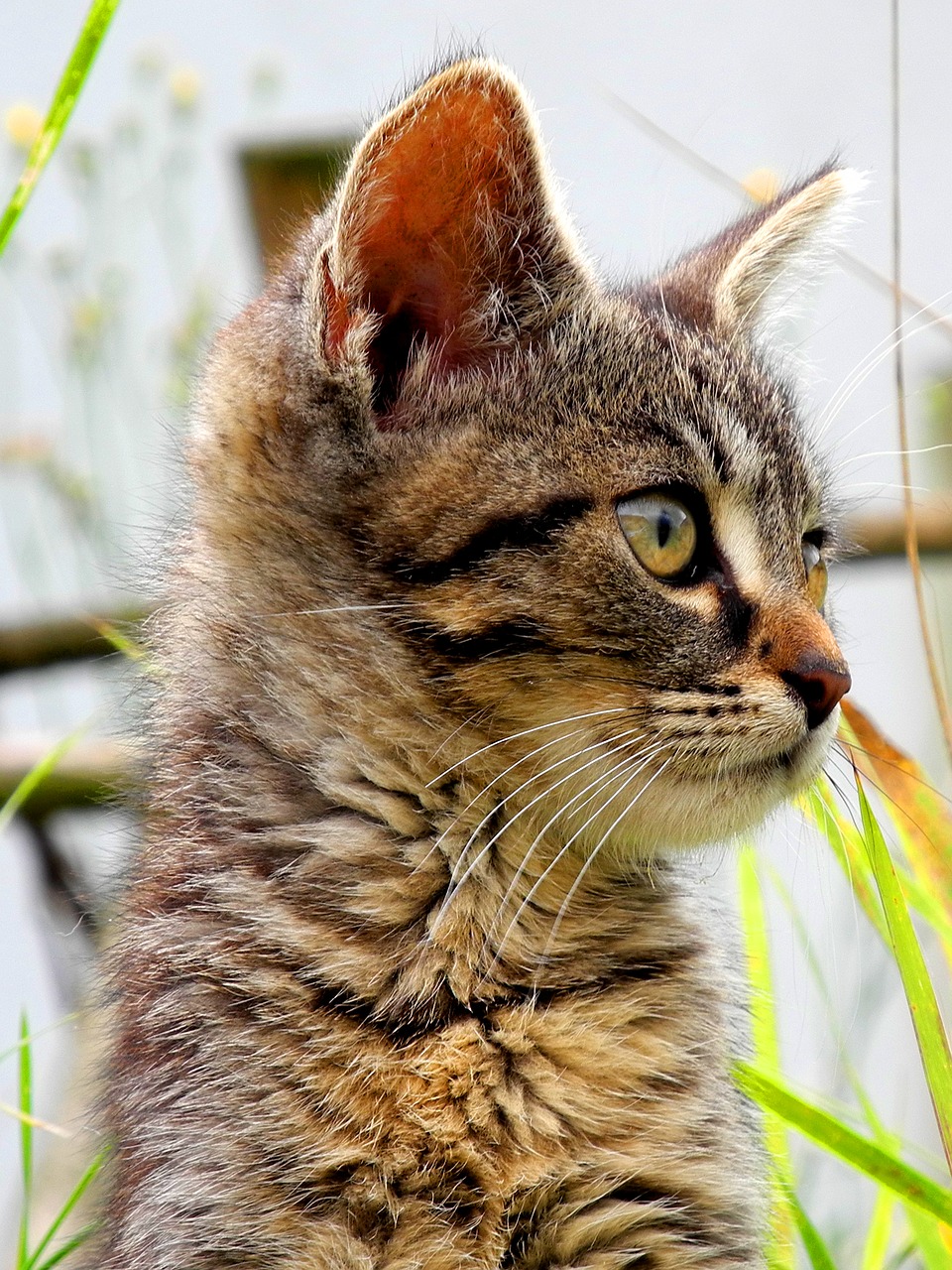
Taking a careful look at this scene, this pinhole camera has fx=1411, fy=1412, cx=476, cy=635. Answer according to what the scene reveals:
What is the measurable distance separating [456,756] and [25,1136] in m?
0.85

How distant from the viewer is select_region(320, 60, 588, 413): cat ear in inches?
74.2

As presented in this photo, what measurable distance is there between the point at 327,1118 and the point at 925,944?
84.9 inches

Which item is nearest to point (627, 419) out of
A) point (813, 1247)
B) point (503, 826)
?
point (503, 826)

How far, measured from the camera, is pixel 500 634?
1852 mm

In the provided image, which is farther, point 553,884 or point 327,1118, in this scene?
point 553,884

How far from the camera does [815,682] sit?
5.99 ft

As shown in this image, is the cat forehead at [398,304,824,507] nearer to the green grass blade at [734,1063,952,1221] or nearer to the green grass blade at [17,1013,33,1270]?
the green grass blade at [734,1063,952,1221]

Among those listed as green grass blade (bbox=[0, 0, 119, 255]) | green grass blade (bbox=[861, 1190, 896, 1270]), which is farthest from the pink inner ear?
green grass blade (bbox=[861, 1190, 896, 1270])

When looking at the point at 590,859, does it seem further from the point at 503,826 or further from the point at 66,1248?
the point at 66,1248

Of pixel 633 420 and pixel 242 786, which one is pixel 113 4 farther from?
pixel 242 786

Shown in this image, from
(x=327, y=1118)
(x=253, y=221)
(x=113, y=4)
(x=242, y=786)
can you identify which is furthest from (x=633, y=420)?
(x=253, y=221)

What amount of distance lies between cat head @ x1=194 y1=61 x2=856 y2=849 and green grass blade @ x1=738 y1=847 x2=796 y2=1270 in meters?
0.53

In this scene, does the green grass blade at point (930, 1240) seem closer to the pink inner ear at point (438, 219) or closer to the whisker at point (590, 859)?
the whisker at point (590, 859)

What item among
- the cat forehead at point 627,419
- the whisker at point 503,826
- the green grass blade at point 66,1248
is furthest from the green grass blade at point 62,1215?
the cat forehead at point 627,419
